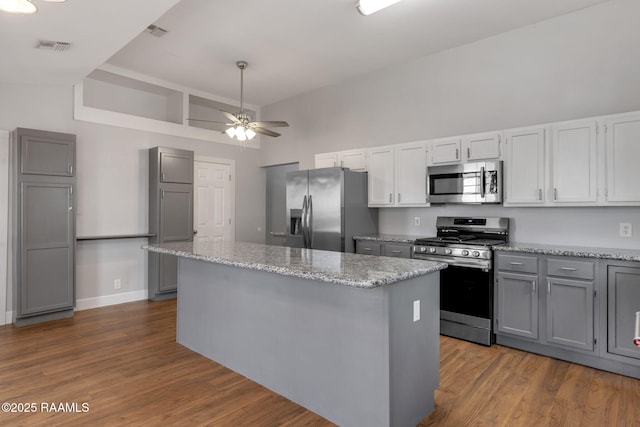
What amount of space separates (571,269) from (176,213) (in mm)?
4678

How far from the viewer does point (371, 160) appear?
4.80 m

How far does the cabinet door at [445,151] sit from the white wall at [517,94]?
1.00 feet

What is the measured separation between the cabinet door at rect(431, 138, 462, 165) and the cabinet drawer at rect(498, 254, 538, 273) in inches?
47.3

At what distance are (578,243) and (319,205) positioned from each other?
2794 millimetres

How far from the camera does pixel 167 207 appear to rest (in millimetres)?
5082

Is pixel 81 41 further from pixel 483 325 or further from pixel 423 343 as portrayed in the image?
pixel 483 325

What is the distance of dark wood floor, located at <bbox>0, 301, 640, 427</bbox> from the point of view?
2238mm

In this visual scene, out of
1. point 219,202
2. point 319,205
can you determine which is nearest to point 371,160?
point 319,205

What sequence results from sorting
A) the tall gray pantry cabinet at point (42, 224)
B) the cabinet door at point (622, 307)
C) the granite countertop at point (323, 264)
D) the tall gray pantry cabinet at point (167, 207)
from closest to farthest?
1. the granite countertop at point (323, 264)
2. the cabinet door at point (622, 307)
3. the tall gray pantry cabinet at point (42, 224)
4. the tall gray pantry cabinet at point (167, 207)

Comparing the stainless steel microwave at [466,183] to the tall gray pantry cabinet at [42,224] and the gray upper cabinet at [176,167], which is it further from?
the tall gray pantry cabinet at [42,224]

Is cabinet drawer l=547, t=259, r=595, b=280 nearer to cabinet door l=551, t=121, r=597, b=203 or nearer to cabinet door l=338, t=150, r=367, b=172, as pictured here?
cabinet door l=551, t=121, r=597, b=203

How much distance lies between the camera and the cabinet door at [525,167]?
11.4 ft

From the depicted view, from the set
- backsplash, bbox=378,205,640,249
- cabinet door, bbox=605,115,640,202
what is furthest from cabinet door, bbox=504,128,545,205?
cabinet door, bbox=605,115,640,202

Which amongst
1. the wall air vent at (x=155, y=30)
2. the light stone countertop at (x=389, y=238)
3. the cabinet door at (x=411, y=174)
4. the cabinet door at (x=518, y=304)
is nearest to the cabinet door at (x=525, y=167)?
the cabinet door at (x=518, y=304)
